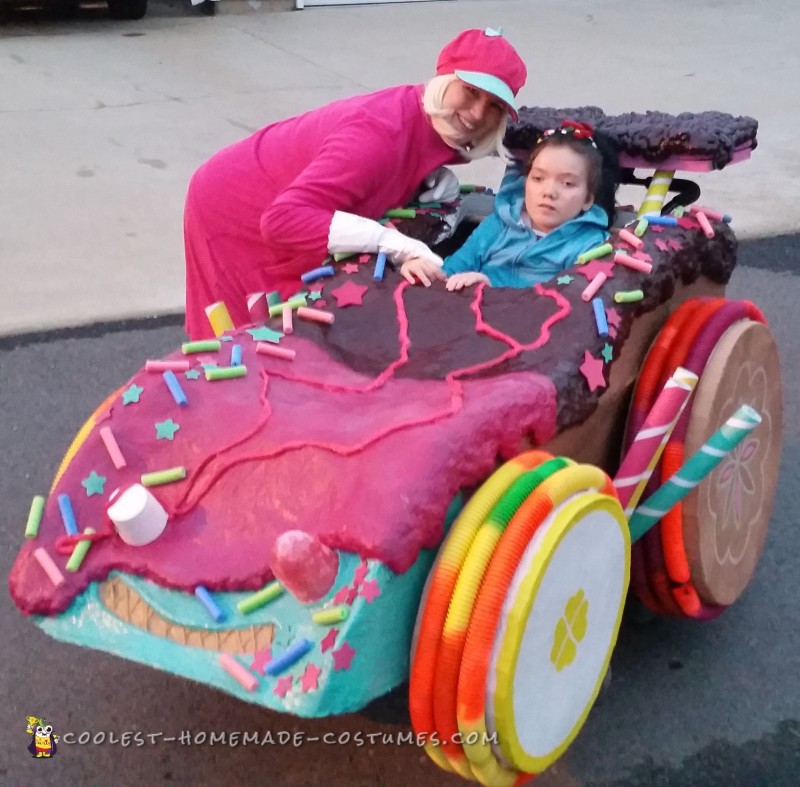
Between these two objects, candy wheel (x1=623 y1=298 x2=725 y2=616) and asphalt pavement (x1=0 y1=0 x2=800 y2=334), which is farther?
asphalt pavement (x1=0 y1=0 x2=800 y2=334)

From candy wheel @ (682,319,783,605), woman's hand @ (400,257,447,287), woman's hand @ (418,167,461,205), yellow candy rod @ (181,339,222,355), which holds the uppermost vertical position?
woman's hand @ (418,167,461,205)

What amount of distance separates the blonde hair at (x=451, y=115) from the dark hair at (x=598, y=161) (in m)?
0.08

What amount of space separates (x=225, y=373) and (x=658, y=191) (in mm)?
1059

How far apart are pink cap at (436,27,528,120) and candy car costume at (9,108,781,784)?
1.31 ft

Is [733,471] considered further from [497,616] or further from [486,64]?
[486,64]

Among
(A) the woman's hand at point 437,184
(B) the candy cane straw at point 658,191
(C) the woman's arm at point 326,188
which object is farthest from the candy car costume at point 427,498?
(A) the woman's hand at point 437,184

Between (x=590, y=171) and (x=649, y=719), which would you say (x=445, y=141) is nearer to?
(x=590, y=171)

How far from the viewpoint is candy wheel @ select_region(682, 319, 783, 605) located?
1.73 meters

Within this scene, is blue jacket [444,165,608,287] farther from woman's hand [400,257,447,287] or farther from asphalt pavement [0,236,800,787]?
asphalt pavement [0,236,800,787]

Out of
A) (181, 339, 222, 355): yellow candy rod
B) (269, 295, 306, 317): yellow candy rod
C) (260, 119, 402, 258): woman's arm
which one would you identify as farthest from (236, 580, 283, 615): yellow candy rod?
(260, 119, 402, 258): woman's arm

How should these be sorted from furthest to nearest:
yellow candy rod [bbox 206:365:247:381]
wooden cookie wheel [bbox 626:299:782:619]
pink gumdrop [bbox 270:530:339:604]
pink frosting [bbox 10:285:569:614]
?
wooden cookie wheel [bbox 626:299:782:619] → yellow candy rod [bbox 206:365:247:381] → pink frosting [bbox 10:285:569:614] → pink gumdrop [bbox 270:530:339:604]

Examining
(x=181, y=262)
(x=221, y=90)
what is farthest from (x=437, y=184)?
(x=221, y=90)

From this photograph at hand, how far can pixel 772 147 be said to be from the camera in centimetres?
515

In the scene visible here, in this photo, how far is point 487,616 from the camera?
4.22ft
